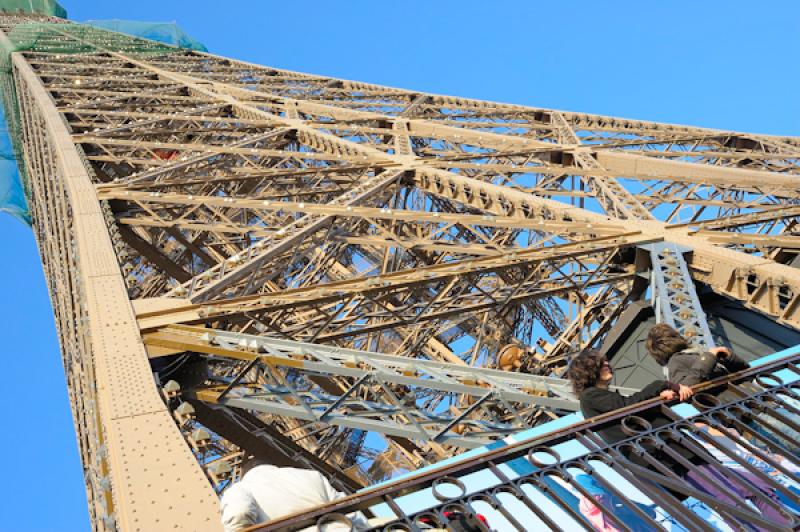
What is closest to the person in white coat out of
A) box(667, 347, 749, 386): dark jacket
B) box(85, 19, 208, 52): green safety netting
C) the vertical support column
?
box(667, 347, 749, 386): dark jacket

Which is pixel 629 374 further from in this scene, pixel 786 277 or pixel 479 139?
pixel 479 139

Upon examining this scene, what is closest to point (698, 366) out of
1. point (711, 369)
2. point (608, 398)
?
point (711, 369)

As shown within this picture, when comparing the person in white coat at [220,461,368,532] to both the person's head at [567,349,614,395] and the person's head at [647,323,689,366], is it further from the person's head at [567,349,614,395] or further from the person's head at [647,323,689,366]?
the person's head at [647,323,689,366]

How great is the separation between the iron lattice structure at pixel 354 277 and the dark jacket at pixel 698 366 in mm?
1159

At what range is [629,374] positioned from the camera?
26.9ft

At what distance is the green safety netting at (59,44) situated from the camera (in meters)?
25.6

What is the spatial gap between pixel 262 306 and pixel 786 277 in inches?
163

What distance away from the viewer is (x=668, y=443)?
410 cm

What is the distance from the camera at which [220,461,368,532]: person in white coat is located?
11.6 ft

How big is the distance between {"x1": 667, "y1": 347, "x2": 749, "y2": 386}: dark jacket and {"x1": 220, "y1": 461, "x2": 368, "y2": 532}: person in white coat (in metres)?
2.00

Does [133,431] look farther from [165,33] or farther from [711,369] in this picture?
[165,33]

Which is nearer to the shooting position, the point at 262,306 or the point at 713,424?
the point at 713,424

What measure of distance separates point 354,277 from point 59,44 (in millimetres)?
30126

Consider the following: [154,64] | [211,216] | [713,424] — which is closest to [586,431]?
[713,424]
